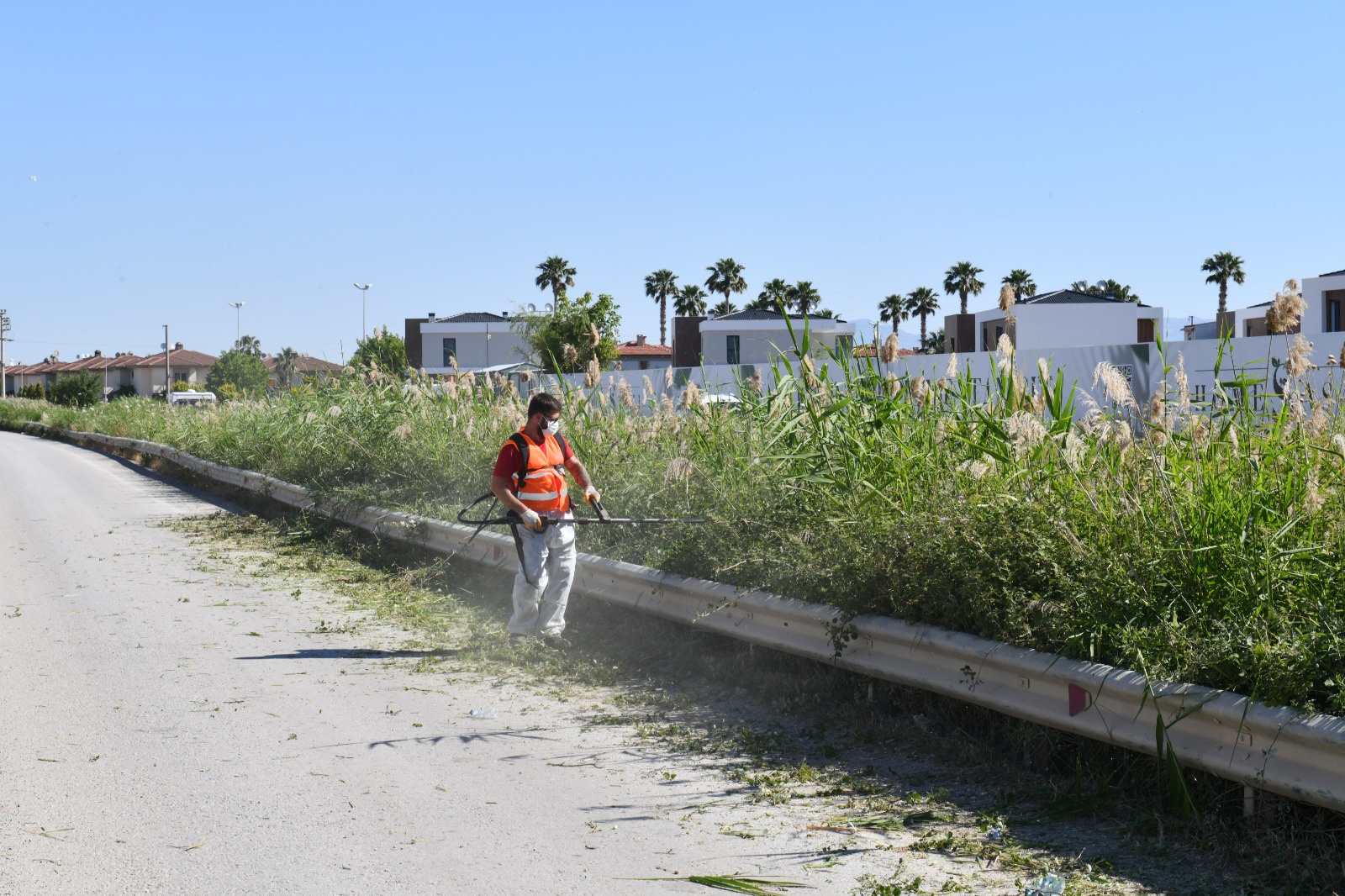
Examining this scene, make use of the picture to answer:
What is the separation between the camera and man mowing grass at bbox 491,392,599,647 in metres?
8.11

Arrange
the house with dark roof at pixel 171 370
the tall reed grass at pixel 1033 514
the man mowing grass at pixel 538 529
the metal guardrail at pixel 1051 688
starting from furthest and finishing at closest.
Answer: the house with dark roof at pixel 171 370 → the man mowing grass at pixel 538 529 → the tall reed grass at pixel 1033 514 → the metal guardrail at pixel 1051 688

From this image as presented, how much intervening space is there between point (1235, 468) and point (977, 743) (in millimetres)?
1709

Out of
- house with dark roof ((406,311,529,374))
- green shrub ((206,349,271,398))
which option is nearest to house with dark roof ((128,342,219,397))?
green shrub ((206,349,271,398))

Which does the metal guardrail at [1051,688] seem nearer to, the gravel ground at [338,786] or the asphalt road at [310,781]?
the gravel ground at [338,786]

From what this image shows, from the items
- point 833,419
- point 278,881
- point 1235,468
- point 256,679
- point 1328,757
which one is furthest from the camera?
point 833,419

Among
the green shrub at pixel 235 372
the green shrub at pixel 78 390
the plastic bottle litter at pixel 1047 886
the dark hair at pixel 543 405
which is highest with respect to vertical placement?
the green shrub at pixel 235 372

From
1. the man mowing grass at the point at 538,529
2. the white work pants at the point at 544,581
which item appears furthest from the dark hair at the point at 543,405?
Answer: the white work pants at the point at 544,581

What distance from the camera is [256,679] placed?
24.0ft

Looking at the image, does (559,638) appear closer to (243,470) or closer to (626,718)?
(626,718)

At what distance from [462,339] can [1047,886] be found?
9801 centimetres

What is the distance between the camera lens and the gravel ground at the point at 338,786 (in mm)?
4270

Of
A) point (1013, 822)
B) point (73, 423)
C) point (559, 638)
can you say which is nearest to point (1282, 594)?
point (1013, 822)

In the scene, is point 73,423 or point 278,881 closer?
point 278,881

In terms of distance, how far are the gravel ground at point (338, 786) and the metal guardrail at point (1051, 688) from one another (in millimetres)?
560
